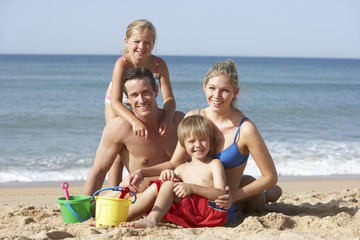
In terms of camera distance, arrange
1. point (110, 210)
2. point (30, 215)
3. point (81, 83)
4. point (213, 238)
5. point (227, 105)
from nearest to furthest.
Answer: point (213, 238)
point (110, 210)
point (227, 105)
point (30, 215)
point (81, 83)

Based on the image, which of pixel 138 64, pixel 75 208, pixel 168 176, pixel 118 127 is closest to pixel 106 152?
pixel 118 127

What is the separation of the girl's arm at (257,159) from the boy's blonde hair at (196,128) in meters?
0.26

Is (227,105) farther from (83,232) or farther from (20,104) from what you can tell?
(20,104)

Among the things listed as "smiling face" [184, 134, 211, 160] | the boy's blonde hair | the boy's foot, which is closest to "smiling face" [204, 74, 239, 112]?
the boy's blonde hair

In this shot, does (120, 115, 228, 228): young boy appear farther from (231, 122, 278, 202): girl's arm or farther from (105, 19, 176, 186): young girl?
(105, 19, 176, 186): young girl

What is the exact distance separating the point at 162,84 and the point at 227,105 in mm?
1285

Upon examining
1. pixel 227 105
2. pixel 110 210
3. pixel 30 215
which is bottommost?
pixel 30 215

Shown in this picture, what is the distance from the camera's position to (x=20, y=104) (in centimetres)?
1638

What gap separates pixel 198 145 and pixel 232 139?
0.30 metres

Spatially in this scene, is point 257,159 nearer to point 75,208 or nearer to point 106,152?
point 106,152

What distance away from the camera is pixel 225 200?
3.51m

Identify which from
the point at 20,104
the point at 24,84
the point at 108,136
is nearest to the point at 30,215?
the point at 108,136

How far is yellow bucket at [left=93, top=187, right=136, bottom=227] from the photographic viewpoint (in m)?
3.46

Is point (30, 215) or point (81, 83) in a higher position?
point (81, 83)
